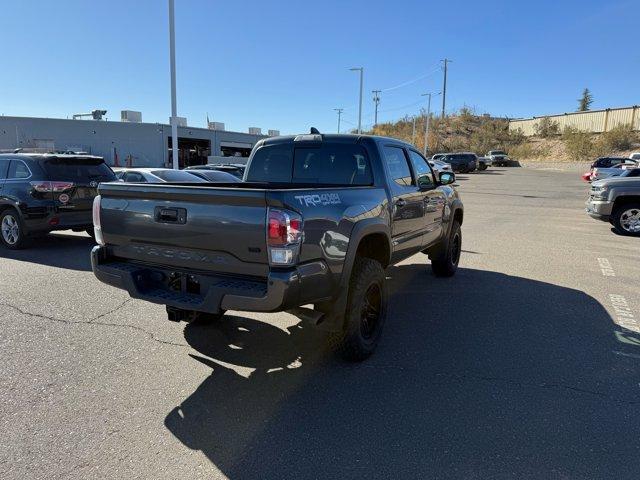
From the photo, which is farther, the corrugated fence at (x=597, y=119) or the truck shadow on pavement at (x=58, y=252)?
the corrugated fence at (x=597, y=119)

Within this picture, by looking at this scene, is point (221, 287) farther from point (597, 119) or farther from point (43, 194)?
point (597, 119)

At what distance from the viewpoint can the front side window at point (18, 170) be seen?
8.43 m

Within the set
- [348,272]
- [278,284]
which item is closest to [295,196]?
[278,284]

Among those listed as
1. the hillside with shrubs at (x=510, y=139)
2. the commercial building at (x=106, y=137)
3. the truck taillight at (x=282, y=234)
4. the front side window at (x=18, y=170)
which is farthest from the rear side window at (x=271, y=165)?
the hillside with shrubs at (x=510, y=139)

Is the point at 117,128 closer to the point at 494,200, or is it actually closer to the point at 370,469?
the point at 494,200

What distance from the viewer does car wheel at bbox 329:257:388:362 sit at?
149 inches

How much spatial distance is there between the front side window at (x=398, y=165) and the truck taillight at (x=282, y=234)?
201 cm

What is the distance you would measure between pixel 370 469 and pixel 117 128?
5083 centimetres

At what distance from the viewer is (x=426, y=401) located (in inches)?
132

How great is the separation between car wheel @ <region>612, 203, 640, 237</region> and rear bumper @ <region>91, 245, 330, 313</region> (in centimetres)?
1106

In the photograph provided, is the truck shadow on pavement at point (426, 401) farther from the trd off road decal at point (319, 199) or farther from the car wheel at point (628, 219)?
the car wheel at point (628, 219)

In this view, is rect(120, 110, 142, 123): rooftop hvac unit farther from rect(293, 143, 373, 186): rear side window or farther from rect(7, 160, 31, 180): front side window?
rect(293, 143, 373, 186): rear side window

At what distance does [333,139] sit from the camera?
15.6 ft

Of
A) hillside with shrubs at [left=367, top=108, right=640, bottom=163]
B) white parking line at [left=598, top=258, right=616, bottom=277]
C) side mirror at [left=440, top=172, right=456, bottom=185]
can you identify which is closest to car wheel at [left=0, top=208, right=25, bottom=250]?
side mirror at [left=440, top=172, right=456, bottom=185]
